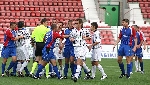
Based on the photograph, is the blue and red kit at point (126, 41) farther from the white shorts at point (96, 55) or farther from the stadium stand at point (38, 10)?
the stadium stand at point (38, 10)

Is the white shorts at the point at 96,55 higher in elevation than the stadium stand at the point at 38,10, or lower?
lower

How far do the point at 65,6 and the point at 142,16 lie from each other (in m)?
6.42

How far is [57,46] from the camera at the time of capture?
58.3 feet

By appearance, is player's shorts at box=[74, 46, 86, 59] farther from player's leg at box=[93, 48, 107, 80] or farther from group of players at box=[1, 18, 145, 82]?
player's leg at box=[93, 48, 107, 80]

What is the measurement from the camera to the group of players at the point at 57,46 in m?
15.9

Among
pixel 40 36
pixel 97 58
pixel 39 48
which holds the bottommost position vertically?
pixel 97 58

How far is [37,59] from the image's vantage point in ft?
56.3

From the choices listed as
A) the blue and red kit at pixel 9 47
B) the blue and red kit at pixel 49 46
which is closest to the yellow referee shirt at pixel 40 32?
the blue and red kit at pixel 49 46

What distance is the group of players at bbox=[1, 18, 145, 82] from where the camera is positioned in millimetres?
15852

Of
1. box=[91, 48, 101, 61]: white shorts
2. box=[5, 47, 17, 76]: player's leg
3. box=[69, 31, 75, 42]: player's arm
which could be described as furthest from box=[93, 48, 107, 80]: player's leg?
Answer: box=[5, 47, 17, 76]: player's leg

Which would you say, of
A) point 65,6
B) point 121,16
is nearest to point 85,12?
point 65,6

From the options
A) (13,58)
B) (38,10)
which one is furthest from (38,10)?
(13,58)

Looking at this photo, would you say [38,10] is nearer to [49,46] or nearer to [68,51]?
[68,51]

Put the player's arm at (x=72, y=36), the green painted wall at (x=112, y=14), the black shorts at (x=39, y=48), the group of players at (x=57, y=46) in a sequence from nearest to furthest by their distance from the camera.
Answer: the player's arm at (x=72, y=36), the group of players at (x=57, y=46), the black shorts at (x=39, y=48), the green painted wall at (x=112, y=14)
